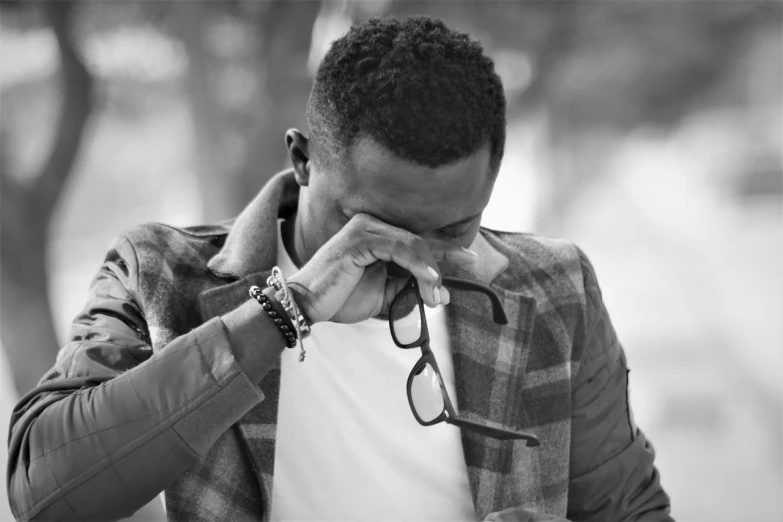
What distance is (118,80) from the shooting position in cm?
648

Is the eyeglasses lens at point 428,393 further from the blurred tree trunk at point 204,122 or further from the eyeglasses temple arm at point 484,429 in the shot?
the blurred tree trunk at point 204,122

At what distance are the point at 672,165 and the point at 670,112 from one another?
17.3ft

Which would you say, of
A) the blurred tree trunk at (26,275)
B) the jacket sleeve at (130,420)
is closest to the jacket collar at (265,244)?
the jacket sleeve at (130,420)

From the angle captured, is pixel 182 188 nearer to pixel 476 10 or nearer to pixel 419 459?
pixel 476 10

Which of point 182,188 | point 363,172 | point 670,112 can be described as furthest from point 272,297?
point 182,188

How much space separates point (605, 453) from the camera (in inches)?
86.4

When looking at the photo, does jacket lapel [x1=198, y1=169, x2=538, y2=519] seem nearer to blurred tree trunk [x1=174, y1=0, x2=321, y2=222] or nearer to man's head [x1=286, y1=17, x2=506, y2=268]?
man's head [x1=286, y1=17, x2=506, y2=268]

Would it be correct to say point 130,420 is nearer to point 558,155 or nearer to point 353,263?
point 353,263

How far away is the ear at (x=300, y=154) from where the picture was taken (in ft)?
6.69

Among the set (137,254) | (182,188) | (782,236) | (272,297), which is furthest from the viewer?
(782,236)

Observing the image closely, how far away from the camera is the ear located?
2.04m

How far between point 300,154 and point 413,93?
0.41 metres

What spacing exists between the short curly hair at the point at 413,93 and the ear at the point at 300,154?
0.41ft

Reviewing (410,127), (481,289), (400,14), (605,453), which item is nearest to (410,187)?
(410,127)
